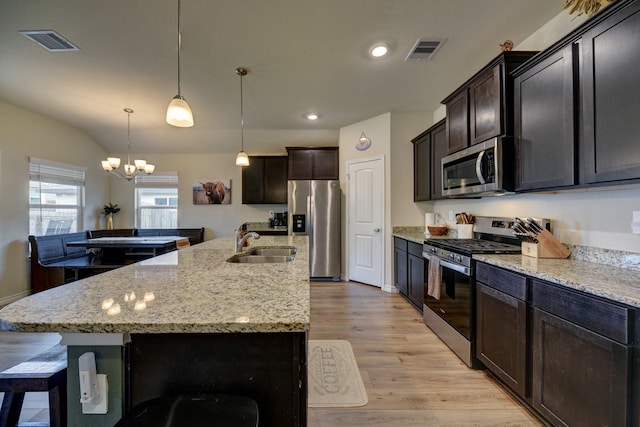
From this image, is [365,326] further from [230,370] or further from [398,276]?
[230,370]

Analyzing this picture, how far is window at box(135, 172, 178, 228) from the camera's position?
18.5 ft

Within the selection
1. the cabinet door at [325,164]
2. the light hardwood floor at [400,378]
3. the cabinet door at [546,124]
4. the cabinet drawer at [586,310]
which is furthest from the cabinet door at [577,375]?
the cabinet door at [325,164]

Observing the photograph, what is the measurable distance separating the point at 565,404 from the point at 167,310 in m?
1.88

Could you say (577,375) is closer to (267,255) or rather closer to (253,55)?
(267,255)

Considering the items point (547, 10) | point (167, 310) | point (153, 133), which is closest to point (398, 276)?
point (547, 10)

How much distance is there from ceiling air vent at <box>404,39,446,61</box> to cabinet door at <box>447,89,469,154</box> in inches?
18.6

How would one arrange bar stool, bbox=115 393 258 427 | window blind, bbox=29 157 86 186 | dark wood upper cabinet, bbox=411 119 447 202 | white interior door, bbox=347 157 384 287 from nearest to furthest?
bar stool, bbox=115 393 258 427
dark wood upper cabinet, bbox=411 119 447 202
window blind, bbox=29 157 86 186
white interior door, bbox=347 157 384 287

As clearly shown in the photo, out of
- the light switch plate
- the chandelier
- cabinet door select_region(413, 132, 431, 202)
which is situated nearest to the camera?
the light switch plate

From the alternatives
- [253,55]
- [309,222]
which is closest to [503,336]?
[253,55]

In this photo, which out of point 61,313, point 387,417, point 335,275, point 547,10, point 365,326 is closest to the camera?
point 61,313

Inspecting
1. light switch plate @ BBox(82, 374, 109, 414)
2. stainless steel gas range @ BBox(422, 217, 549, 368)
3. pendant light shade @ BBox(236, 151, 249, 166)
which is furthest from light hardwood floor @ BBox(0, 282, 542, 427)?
pendant light shade @ BBox(236, 151, 249, 166)

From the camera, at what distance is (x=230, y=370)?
33.0 inches

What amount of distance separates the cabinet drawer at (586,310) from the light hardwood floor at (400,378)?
769 mm

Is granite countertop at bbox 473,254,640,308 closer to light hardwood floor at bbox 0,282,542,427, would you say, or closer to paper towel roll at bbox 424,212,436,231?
light hardwood floor at bbox 0,282,542,427
